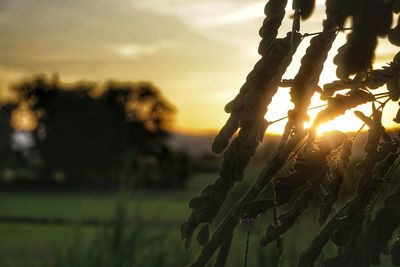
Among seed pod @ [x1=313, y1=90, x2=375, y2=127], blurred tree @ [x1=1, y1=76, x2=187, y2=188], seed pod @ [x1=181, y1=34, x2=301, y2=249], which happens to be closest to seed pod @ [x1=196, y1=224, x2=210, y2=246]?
seed pod @ [x1=181, y1=34, x2=301, y2=249]

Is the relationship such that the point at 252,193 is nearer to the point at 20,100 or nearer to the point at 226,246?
the point at 226,246

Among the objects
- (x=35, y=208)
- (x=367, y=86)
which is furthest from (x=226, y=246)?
(x=35, y=208)

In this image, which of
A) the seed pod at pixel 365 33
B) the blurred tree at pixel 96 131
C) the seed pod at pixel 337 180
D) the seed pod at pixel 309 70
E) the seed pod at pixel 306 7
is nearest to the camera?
the seed pod at pixel 365 33

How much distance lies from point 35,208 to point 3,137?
1570cm

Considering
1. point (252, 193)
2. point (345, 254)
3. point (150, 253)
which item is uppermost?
point (252, 193)

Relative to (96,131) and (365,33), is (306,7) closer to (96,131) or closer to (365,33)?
(365,33)

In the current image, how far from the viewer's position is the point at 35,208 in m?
26.6

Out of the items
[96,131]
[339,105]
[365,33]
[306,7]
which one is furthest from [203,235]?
[96,131]

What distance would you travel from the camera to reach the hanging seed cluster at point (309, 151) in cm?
192

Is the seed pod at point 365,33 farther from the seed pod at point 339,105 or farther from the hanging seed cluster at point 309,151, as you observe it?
the seed pod at point 339,105

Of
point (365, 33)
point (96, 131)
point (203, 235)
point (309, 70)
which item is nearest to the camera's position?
point (365, 33)

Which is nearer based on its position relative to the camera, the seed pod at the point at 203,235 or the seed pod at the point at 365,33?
the seed pod at the point at 365,33

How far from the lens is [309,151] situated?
2.07 metres

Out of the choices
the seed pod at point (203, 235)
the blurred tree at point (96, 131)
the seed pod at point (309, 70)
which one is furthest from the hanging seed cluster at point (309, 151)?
the blurred tree at point (96, 131)
